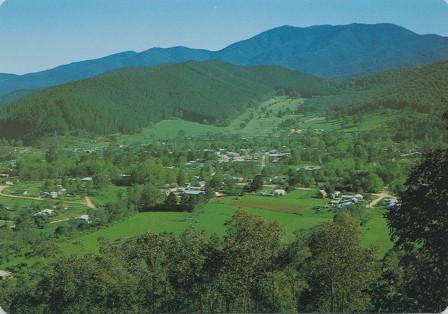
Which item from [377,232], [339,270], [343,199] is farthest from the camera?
[343,199]

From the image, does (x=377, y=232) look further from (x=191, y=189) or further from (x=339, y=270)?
(x=191, y=189)

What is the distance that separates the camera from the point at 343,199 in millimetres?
4840

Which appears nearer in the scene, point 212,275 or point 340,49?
point 212,275

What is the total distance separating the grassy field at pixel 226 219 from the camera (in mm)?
4719

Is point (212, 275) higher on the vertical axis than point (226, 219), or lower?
lower

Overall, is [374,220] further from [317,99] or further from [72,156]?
[72,156]

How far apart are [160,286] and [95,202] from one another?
2.90 feet

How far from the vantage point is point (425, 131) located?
4816 mm

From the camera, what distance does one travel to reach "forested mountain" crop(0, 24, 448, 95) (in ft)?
16.4

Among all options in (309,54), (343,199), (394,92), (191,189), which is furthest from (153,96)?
(394,92)

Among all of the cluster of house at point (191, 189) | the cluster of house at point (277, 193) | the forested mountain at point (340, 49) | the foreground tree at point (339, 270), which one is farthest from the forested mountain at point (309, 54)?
the foreground tree at point (339, 270)

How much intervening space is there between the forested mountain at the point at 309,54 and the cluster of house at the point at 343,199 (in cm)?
116

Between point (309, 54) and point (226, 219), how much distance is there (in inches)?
67.0

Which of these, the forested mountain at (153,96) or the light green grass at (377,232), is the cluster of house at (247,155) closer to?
the forested mountain at (153,96)
